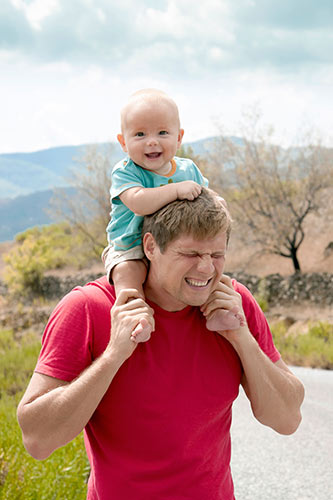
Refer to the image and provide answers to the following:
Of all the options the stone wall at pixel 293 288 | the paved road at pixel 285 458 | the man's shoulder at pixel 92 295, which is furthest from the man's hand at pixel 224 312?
the stone wall at pixel 293 288

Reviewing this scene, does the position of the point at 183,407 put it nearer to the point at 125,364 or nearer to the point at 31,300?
the point at 125,364

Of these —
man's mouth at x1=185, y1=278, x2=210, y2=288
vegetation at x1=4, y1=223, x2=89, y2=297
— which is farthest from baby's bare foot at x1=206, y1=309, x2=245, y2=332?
vegetation at x1=4, y1=223, x2=89, y2=297

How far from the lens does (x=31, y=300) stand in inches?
1185

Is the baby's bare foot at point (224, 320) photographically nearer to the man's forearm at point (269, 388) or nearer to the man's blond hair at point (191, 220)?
the man's forearm at point (269, 388)

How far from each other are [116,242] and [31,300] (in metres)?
28.7

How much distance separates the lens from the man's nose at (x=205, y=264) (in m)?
2.10

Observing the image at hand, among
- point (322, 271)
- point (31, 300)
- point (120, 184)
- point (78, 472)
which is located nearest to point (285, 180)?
point (322, 271)

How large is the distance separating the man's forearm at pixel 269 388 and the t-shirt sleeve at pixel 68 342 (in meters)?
0.58

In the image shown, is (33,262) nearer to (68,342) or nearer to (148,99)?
(148,99)

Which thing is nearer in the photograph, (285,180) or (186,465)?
(186,465)

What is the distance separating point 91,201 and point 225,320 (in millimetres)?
24976

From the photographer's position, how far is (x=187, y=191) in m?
2.13

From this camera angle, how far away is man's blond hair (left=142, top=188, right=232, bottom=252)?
2086 mm

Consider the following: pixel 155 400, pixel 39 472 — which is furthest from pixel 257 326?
pixel 39 472
